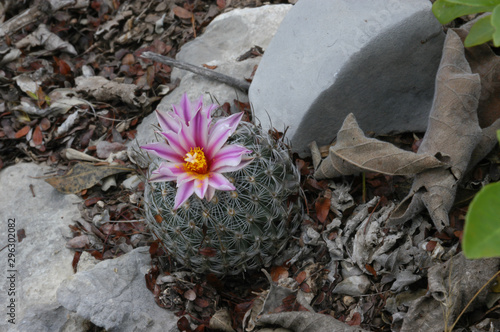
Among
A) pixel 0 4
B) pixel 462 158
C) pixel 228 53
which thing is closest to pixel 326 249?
pixel 462 158

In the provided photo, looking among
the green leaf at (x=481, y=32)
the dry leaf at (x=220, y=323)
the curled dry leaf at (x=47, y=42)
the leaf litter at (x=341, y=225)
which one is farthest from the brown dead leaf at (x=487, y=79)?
the curled dry leaf at (x=47, y=42)

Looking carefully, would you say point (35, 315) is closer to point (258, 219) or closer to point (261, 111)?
point (258, 219)

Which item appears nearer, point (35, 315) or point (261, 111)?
point (35, 315)

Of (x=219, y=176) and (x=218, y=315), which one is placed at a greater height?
(x=219, y=176)

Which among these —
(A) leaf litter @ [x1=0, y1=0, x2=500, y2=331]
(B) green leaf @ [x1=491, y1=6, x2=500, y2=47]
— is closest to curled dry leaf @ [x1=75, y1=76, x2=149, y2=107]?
(A) leaf litter @ [x1=0, y1=0, x2=500, y2=331]

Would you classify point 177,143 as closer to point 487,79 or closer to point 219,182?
point 219,182

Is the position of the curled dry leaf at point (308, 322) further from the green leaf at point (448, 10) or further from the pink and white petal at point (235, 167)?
the green leaf at point (448, 10)
